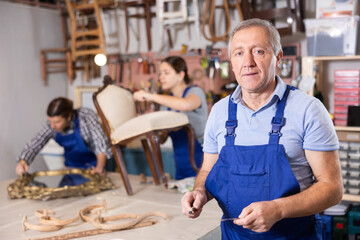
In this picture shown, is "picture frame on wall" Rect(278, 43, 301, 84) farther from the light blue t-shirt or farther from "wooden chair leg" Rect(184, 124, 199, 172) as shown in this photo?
the light blue t-shirt

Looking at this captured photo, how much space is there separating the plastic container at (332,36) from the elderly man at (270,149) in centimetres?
224

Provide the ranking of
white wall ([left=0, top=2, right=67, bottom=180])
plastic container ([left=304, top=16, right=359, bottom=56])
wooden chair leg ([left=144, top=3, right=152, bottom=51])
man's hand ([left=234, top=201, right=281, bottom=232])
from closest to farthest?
man's hand ([left=234, top=201, right=281, bottom=232]) → plastic container ([left=304, top=16, right=359, bottom=56]) → wooden chair leg ([left=144, top=3, right=152, bottom=51]) → white wall ([left=0, top=2, right=67, bottom=180])

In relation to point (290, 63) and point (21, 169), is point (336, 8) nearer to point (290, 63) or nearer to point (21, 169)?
point (290, 63)

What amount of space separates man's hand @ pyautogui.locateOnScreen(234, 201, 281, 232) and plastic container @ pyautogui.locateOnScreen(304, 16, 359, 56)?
2677 millimetres

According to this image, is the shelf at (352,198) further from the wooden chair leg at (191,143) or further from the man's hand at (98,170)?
the man's hand at (98,170)

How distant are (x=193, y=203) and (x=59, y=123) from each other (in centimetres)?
259

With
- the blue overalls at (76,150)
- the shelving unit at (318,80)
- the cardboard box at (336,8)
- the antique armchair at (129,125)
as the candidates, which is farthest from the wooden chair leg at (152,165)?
the cardboard box at (336,8)

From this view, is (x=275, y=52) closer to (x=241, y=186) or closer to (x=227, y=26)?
(x=241, y=186)

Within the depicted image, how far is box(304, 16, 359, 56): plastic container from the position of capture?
368 cm

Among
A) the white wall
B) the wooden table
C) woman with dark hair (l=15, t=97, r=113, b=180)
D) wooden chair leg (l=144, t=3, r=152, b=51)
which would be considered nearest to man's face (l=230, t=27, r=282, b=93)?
the wooden table

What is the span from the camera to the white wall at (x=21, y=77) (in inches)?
223

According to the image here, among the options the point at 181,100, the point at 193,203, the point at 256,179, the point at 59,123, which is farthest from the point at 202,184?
the point at 59,123

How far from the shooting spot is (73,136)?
4109 mm

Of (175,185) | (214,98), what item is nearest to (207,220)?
(175,185)
